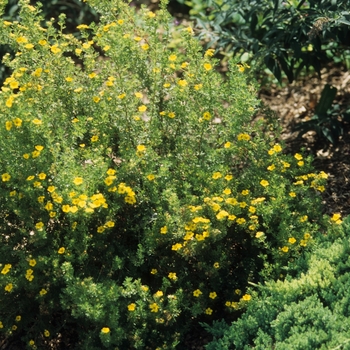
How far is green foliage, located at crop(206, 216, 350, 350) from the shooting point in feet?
9.30

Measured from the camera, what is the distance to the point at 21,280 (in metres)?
3.19

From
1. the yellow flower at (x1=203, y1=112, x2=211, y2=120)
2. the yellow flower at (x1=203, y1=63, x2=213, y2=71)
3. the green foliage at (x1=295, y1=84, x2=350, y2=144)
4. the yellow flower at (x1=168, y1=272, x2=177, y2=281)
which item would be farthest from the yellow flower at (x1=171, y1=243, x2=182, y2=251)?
the green foliage at (x1=295, y1=84, x2=350, y2=144)

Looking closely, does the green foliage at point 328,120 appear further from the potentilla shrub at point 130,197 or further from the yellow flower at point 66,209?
the yellow flower at point 66,209

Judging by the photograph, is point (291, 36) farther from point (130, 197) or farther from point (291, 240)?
point (130, 197)

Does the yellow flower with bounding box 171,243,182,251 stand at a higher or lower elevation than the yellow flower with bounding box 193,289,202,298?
higher

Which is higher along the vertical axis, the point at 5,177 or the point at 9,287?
the point at 5,177

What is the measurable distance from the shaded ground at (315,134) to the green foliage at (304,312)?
107 cm

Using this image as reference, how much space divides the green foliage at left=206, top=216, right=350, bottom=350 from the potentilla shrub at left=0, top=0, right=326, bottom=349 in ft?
0.51

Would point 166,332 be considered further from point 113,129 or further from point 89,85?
point 89,85

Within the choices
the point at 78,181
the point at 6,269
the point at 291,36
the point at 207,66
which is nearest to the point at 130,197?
the point at 78,181

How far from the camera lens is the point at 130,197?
3.26 meters

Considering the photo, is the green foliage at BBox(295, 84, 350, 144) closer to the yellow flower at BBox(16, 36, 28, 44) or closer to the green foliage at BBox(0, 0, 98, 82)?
the yellow flower at BBox(16, 36, 28, 44)

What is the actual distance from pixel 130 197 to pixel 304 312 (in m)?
0.95

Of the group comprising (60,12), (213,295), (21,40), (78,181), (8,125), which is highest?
(21,40)
